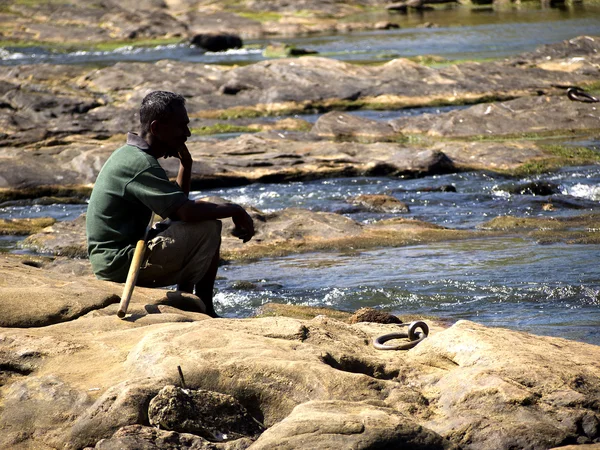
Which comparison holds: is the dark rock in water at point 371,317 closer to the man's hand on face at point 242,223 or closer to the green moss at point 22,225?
the man's hand on face at point 242,223

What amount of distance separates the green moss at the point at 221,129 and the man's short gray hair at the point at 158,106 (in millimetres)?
14912

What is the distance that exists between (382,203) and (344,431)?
9376 millimetres

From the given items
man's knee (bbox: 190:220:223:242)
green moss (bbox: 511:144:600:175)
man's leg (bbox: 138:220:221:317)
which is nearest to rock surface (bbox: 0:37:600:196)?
green moss (bbox: 511:144:600:175)

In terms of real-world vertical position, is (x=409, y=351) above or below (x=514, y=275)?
above

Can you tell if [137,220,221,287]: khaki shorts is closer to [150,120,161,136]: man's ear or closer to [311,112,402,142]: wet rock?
[150,120,161,136]: man's ear

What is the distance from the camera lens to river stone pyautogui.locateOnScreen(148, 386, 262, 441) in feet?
13.2

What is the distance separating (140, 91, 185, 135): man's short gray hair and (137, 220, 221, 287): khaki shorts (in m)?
0.67

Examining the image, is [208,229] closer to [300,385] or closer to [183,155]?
[183,155]

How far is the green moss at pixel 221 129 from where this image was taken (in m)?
20.8

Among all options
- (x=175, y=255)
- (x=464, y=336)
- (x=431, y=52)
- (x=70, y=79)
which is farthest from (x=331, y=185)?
(x=431, y=52)

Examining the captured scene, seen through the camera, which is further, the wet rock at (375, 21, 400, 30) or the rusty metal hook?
the wet rock at (375, 21, 400, 30)

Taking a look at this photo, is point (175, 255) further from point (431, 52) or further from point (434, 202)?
point (431, 52)

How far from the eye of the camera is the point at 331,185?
15.3m

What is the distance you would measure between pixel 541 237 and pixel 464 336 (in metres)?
6.03
